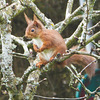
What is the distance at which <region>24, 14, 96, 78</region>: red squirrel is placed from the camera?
213 centimetres

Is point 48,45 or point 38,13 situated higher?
point 38,13

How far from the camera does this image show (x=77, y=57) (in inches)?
89.0

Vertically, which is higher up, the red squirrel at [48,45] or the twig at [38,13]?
the twig at [38,13]

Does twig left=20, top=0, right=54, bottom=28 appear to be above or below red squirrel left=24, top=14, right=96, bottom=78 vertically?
above

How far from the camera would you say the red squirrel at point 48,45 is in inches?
83.8

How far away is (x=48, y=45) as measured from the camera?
7.14ft

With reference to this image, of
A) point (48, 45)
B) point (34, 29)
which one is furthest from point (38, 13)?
point (48, 45)

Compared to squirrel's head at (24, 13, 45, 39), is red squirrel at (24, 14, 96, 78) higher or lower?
lower

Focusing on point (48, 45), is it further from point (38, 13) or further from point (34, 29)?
point (38, 13)

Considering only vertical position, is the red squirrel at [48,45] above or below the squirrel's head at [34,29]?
below

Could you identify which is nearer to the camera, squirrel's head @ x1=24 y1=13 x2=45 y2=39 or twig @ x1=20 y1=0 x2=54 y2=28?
twig @ x1=20 y1=0 x2=54 y2=28

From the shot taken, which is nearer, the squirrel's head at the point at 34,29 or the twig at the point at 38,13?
the twig at the point at 38,13

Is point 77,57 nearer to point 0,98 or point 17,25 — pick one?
point 17,25

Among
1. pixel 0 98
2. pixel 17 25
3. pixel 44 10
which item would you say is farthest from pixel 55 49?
pixel 0 98
